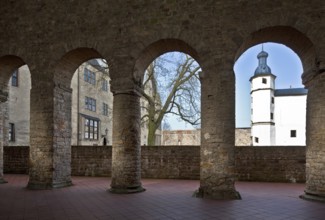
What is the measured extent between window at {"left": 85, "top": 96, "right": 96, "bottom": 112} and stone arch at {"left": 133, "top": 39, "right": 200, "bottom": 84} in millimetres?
19596

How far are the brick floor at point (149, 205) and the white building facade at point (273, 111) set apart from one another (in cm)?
2706

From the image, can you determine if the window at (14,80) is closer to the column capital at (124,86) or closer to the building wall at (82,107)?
the building wall at (82,107)

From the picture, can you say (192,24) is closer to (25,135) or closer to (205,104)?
(205,104)

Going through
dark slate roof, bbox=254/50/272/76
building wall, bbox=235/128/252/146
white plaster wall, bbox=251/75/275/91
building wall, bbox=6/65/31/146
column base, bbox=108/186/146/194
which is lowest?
column base, bbox=108/186/146/194

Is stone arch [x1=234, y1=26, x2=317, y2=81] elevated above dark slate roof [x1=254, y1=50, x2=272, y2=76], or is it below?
below

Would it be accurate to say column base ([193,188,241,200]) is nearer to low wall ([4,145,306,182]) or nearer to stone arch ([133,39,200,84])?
stone arch ([133,39,200,84])

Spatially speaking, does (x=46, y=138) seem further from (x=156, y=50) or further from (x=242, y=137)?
(x=242, y=137)

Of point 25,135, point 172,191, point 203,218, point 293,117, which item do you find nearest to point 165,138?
point 293,117

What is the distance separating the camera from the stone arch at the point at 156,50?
27.7 feet

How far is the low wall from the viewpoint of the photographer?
11.0 metres

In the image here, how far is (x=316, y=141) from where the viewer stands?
7246 mm

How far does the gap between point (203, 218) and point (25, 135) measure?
19.0 metres

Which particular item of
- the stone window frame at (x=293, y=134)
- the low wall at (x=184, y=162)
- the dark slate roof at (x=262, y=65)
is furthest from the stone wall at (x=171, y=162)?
the dark slate roof at (x=262, y=65)

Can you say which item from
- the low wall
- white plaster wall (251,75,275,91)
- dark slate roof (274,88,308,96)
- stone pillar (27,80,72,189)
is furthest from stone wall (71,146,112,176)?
dark slate roof (274,88,308,96)
